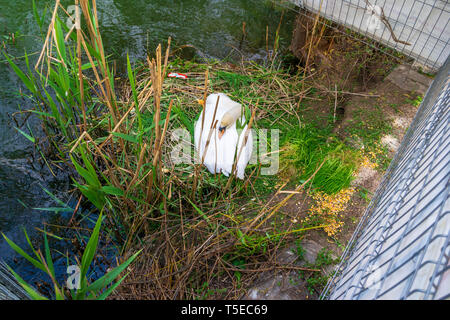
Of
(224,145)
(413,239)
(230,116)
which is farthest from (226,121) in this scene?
(413,239)

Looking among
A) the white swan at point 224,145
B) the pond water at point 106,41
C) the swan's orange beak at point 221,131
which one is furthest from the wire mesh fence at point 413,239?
the pond water at point 106,41

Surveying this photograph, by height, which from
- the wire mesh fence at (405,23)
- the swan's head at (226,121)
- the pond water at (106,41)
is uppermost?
the wire mesh fence at (405,23)

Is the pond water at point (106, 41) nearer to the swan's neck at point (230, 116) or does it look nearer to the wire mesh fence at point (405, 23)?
the wire mesh fence at point (405, 23)

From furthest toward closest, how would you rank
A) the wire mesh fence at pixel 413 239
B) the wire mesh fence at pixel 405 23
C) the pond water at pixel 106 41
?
the wire mesh fence at pixel 405 23 < the pond water at pixel 106 41 < the wire mesh fence at pixel 413 239

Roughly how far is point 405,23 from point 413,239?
315cm

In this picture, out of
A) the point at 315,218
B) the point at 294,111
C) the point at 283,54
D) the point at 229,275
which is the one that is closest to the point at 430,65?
the point at 294,111

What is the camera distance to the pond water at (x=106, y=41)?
2.48 metres

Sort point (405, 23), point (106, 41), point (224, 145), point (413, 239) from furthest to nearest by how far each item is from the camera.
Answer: point (106, 41), point (405, 23), point (224, 145), point (413, 239)

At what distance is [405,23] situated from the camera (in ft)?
11.1

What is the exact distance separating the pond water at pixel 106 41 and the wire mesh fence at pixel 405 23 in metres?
1.18

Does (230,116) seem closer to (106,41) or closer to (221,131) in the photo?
(221,131)

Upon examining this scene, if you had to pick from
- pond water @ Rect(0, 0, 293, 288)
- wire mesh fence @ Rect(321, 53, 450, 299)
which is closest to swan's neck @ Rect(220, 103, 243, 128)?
wire mesh fence @ Rect(321, 53, 450, 299)

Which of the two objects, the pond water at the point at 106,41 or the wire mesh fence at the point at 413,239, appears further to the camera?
the pond water at the point at 106,41

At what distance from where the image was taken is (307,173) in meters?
2.78
